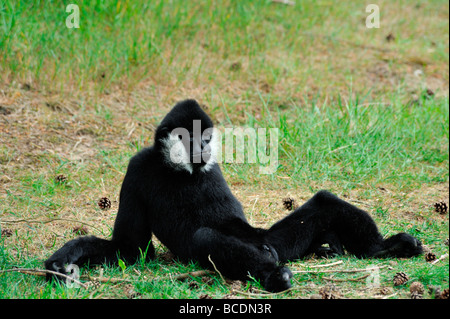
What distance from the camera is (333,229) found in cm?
420

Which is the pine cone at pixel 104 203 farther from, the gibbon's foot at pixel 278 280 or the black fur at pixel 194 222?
the gibbon's foot at pixel 278 280

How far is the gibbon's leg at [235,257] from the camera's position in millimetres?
3531

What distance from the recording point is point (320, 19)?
9.77 meters

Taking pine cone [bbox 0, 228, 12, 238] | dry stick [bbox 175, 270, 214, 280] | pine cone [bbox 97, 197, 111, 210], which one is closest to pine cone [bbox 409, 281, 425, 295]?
dry stick [bbox 175, 270, 214, 280]

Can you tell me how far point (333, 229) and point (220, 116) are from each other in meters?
3.44

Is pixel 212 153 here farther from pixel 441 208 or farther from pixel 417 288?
pixel 441 208

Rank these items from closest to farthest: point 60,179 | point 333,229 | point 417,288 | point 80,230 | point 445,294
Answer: point 445,294, point 417,288, point 333,229, point 80,230, point 60,179

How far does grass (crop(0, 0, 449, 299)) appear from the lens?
4.02 meters

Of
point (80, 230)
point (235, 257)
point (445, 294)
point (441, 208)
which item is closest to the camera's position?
point (445, 294)

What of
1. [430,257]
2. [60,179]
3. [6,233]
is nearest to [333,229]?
[430,257]

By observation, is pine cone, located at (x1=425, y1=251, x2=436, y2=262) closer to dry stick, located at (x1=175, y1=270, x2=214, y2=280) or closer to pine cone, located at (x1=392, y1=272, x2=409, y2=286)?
pine cone, located at (x1=392, y1=272, x2=409, y2=286)

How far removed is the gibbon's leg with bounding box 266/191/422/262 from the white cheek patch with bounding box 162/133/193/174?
79 cm

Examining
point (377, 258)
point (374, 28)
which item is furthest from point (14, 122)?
point (374, 28)

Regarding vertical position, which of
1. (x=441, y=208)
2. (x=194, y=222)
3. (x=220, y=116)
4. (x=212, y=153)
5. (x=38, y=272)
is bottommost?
(x=38, y=272)
